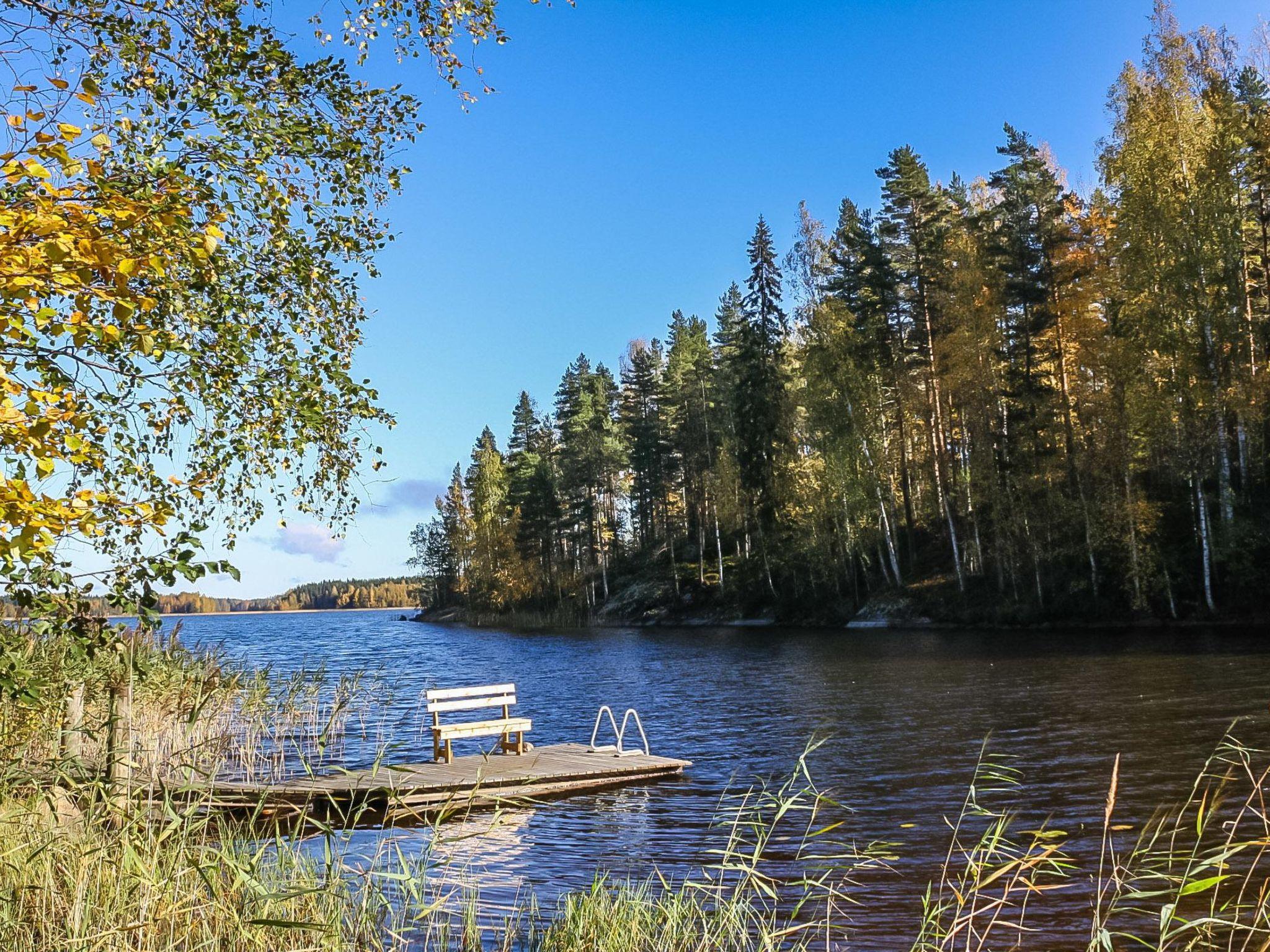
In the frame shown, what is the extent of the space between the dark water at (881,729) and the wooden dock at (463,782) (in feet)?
1.41

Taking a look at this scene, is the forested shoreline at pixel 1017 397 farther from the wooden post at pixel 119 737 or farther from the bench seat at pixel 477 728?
the wooden post at pixel 119 737

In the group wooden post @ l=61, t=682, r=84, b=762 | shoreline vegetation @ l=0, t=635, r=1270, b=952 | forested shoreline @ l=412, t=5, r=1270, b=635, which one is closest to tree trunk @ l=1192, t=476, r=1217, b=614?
forested shoreline @ l=412, t=5, r=1270, b=635

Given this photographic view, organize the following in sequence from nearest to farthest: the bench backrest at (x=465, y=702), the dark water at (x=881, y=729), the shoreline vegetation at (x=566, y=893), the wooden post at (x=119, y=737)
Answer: the shoreline vegetation at (x=566, y=893)
the wooden post at (x=119, y=737)
the dark water at (x=881, y=729)
the bench backrest at (x=465, y=702)

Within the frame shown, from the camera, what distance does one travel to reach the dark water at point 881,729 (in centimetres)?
952

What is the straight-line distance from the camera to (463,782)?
1153cm

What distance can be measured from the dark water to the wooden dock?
43cm

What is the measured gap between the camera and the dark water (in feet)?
31.2

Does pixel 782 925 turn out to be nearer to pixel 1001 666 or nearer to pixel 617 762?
pixel 617 762

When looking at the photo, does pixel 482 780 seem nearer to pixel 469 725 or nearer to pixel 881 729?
pixel 469 725

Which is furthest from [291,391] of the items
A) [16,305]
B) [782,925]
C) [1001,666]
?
[1001,666]

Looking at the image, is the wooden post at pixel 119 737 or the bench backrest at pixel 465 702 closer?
the wooden post at pixel 119 737

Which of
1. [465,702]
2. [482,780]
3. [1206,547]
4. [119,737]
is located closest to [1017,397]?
[1206,547]

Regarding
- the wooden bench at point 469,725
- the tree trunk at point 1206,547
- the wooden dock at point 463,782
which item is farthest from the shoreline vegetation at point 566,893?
the tree trunk at point 1206,547

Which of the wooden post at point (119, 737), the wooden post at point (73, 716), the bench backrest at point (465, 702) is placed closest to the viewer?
the wooden post at point (119, 737)
